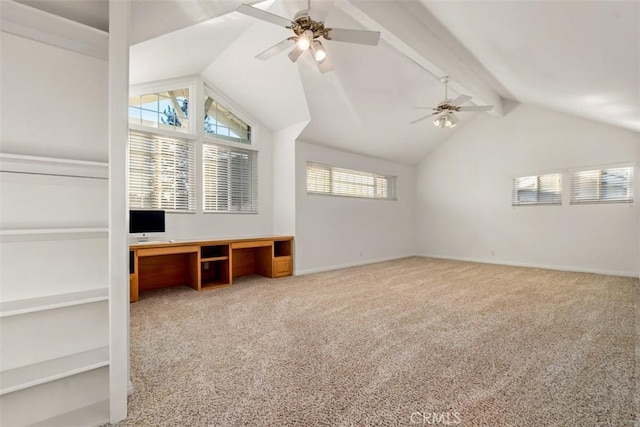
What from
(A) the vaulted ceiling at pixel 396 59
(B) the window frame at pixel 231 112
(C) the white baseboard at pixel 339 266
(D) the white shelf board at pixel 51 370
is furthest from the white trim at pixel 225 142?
(D) the white shelf board at pixel 51 370

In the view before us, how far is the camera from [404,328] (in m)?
2.79

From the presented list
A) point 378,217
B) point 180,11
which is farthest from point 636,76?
point 378,217

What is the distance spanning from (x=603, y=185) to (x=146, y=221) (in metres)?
7.73

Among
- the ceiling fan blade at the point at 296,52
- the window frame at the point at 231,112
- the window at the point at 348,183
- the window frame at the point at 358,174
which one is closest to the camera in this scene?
the ceiling fan blade at the point at 296,52

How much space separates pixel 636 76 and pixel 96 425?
519cm

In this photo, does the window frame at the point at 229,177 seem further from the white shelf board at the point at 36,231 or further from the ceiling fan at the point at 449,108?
the white shelf board at the point at 36,231

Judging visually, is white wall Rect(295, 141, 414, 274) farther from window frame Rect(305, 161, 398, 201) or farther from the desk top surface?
the desk top surface

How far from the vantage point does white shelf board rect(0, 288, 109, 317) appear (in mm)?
1341

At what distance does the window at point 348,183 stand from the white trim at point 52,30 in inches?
164

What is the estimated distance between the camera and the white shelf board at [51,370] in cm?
133

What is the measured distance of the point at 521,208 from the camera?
6.22m

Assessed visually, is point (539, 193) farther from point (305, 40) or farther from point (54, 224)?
point (54, 224)

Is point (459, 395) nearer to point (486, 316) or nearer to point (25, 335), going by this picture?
point (486, 316)

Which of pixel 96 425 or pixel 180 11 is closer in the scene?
pixel 96 425
